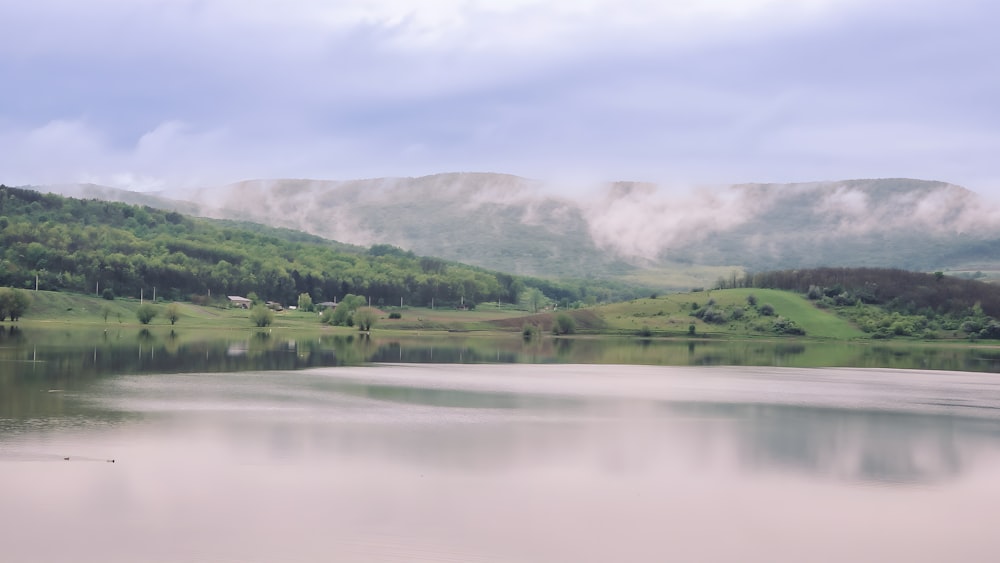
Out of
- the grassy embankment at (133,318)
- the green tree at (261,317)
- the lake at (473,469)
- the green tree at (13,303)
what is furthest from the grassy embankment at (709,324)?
the lake at (473,469)

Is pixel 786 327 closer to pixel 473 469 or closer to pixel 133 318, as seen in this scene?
pixel 133 318

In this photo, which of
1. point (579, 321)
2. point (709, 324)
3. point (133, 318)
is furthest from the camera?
point (579, 321)

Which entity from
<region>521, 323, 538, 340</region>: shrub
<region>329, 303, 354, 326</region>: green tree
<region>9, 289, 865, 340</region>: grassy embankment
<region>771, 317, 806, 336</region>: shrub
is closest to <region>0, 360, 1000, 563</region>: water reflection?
<region>9, 289, 865, 340</region>: grassy embankment

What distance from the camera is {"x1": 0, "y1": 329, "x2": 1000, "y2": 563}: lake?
87.0 ft

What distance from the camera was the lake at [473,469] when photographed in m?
26.5

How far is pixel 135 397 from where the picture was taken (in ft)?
177

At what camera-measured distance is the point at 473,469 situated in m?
36.0

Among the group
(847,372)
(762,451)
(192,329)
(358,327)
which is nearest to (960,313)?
(847,372)

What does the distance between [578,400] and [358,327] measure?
11882cm

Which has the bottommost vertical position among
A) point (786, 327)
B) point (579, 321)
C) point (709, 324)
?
point (786, 327)

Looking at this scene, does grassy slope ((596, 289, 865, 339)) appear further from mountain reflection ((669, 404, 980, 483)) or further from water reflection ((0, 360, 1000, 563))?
mountain reflection ((669, 404, 980, 483))

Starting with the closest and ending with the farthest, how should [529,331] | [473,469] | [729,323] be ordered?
[473,469]
[529,331]
[729,323]

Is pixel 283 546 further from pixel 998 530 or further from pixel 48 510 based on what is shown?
pixel 998 530

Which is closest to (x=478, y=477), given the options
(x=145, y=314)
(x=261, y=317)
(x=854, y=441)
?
(x=854, y=441)
